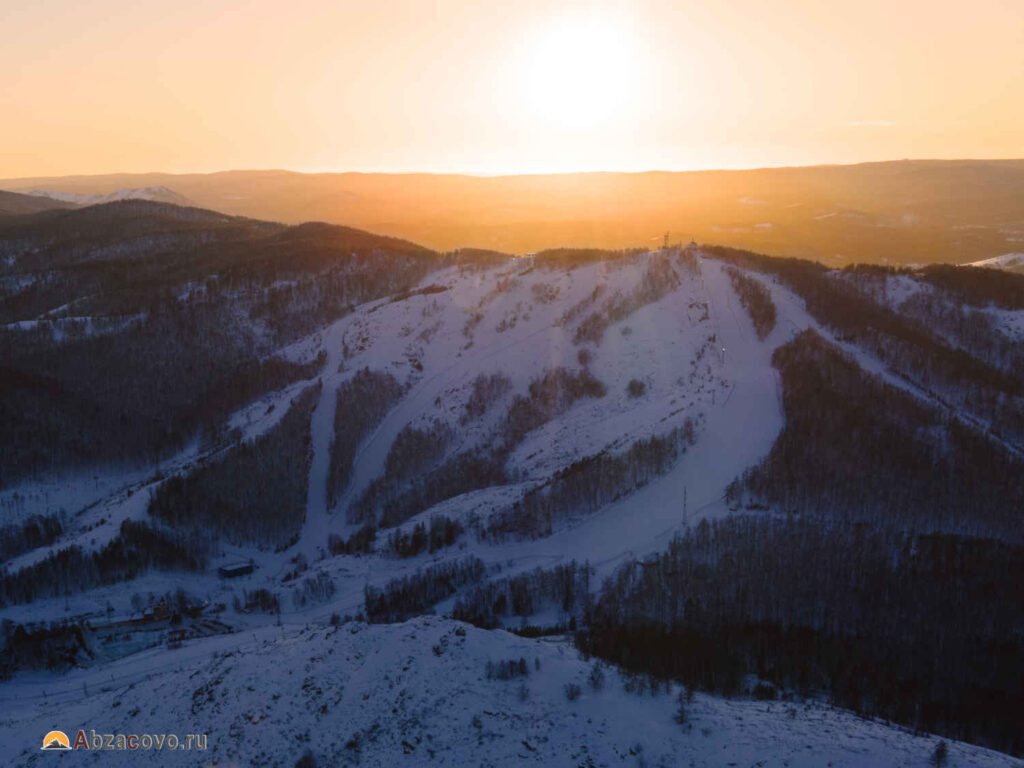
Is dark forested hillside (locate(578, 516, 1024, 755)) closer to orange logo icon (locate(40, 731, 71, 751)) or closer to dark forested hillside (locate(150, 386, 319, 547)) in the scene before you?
orange logo icon (locate(40, 731, 71, 751))

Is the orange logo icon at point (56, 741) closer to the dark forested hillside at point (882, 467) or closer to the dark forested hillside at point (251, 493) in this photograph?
the dark forested hillside at point (251, 493)

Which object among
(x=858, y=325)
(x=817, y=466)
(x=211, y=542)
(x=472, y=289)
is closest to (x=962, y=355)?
(x=858, y=325)

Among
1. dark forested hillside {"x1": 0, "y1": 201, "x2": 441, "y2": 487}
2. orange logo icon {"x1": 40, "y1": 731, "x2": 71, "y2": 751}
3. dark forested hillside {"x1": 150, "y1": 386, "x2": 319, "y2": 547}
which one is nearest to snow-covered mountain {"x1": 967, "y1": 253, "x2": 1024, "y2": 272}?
dark forested hillside {"x1": 0, "y1": 201, "x2": 441, "y2": 487}

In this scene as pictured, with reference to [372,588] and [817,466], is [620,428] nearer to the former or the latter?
[817,466]

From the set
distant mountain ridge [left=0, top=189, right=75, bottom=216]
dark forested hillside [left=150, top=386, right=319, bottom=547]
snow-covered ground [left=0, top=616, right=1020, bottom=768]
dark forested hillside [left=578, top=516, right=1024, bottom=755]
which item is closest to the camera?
snow-covered ground [left=0, top=616, right=1020, bottom=768]

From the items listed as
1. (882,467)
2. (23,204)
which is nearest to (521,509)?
(882,467)

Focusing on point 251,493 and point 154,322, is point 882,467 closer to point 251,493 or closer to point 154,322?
point 251,493
